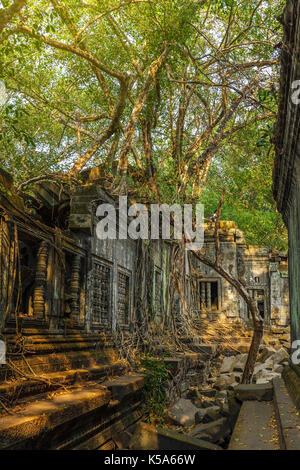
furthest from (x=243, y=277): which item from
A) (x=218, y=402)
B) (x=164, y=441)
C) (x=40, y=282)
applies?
(x=164, y=441)

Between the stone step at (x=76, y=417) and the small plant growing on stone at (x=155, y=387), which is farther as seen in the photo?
the small plant growing on stone at (x=155, y=387)

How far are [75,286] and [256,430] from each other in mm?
3586

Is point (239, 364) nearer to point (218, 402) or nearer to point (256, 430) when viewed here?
point (218, 402)

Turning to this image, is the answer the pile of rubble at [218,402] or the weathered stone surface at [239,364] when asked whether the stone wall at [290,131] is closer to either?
the pile of rubble at [218,402]

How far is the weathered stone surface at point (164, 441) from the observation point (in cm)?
339

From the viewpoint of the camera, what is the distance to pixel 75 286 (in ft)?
20.7

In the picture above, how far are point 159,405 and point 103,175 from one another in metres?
4.43

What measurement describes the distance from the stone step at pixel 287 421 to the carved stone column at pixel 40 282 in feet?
9.90

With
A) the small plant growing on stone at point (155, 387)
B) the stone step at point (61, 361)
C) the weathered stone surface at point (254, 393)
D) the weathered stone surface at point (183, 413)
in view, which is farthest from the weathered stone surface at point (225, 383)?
the weathered stone surface at point (254, 393)

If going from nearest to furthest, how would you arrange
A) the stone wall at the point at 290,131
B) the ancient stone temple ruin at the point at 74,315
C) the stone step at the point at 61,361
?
the stone wall at the point at 290,131 < the ancient stone temple ruin at the point at 74,315 < the stone step at the point at 61,361

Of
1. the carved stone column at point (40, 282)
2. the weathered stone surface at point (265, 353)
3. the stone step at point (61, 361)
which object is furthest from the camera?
the weathered stone surface at point (265, 353)

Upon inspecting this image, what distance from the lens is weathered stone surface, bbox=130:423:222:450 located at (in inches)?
134

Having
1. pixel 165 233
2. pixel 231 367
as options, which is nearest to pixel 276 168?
pixel 165 233
